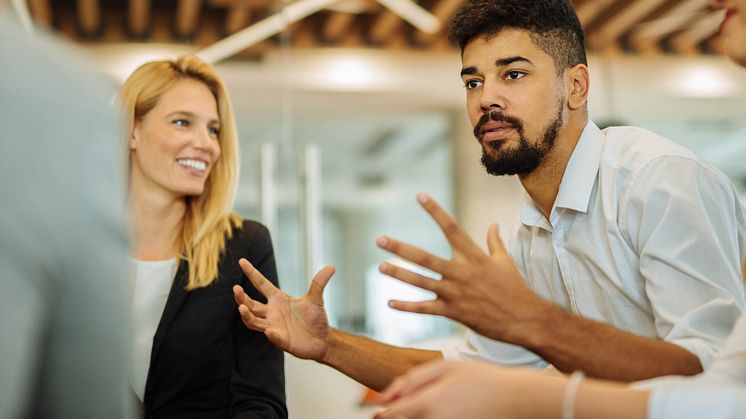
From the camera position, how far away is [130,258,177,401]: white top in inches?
74.7

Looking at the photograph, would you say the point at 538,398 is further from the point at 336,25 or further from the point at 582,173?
the point at 336,25

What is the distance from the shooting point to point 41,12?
5.21 metres

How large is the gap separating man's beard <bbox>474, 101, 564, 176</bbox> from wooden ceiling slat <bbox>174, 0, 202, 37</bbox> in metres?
3.76

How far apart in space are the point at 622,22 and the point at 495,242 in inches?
197

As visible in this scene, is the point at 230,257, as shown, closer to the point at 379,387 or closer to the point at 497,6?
the point at 379,387

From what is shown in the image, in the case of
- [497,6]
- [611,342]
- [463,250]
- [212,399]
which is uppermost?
[497,6]

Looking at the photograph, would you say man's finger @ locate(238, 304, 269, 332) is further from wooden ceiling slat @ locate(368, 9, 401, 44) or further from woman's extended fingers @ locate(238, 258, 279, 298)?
wooden ceiling slat @ locate(368, 9, 401, 44)

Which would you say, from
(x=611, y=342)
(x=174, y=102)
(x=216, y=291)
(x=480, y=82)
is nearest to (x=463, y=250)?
(x=611, y=342)

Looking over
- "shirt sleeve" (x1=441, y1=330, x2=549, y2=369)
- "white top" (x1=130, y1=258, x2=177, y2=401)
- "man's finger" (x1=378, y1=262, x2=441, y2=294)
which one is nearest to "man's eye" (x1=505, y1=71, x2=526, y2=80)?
"shirt sleeve" (x1=441, y1=330, x2=549, y2=369)

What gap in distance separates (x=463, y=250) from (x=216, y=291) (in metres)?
0.98

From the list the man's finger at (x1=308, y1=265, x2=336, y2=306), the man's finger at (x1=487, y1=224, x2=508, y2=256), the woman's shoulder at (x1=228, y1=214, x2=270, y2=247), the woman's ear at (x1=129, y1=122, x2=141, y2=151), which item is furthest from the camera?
the woman's ear at (x1=129, y1=122, x2=141, y2=151)

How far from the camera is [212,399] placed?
1.92 meters

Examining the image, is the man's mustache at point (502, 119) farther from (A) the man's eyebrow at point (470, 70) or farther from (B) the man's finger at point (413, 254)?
(B) the man's finger at point (413, 254)

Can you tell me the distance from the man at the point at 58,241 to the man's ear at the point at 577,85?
4.47ft
